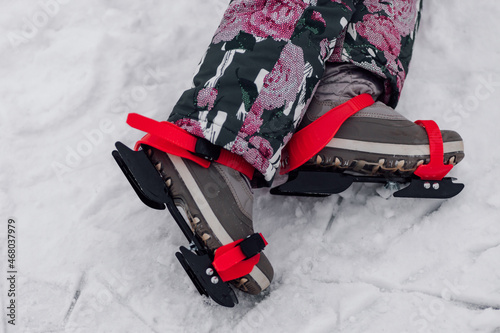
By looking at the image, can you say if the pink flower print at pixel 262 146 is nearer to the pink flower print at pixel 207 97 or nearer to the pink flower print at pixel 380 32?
the pink flower print at pixel 207 97

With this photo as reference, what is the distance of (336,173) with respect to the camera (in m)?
0.92

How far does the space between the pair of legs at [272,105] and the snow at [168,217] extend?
0.13 meters

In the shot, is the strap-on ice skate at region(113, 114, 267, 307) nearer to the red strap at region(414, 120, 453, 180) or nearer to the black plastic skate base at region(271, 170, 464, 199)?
the black plastic skate base at region(271, 170, 464, 199)

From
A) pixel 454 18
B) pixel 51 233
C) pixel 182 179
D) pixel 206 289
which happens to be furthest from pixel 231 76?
pixel 454 18

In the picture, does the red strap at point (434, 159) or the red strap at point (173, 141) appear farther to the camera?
the red strap at point (434, 159)

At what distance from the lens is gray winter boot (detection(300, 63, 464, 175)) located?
91 cm

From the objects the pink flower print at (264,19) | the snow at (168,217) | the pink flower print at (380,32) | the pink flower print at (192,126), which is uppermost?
the pink flower print at (264,19)

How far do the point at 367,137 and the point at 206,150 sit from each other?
34 cm

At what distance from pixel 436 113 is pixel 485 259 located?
38cm

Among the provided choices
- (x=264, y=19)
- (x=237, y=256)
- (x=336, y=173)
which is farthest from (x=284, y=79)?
(x=237, y=256)

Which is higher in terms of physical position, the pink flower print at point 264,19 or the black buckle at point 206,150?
the pink flower print at point 264,19

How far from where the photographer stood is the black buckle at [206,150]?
0.81 meters

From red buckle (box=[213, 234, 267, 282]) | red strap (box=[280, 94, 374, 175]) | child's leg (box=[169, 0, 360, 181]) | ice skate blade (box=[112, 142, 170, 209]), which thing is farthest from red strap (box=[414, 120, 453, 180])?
ice skate blade (box=[112, 142, 170, 209])

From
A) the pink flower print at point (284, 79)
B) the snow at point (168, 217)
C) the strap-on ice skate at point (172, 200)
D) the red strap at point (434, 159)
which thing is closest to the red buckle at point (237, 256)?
the strap-on ice skate at point (172, 200)
